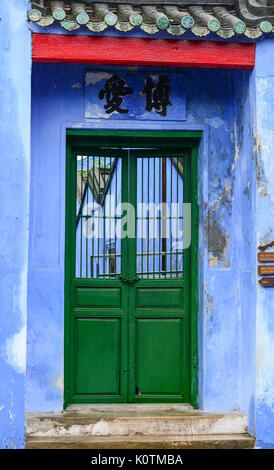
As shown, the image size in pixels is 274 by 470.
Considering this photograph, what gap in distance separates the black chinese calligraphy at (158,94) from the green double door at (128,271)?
36 cm

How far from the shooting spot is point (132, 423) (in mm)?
7188

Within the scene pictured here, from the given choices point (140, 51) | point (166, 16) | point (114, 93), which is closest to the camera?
point (166, 16)

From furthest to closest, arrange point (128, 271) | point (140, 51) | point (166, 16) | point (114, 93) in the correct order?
1. point (128, 271)
2. point (114, 93)
3. point (140, 51)
4. point (166, 16)

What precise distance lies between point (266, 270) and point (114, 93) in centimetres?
258

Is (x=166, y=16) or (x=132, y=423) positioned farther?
(x=132, y=423)

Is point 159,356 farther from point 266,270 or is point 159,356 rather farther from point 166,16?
point 166,16

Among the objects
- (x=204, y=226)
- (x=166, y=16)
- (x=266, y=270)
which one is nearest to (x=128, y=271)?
(x=204, y=226)

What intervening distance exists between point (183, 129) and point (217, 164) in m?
0.54

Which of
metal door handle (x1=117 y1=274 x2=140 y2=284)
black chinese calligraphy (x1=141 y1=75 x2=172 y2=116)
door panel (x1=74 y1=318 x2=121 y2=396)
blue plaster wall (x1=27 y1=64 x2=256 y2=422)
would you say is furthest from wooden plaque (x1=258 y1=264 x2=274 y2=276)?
black chinese calligraphy (x1=141 y1=75 x2=172 y2=116)

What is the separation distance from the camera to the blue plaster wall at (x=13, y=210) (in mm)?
6734

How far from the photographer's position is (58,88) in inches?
308

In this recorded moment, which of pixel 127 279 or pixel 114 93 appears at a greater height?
pixel 114 93

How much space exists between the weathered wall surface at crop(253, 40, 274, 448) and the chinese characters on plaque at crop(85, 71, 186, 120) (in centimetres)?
107

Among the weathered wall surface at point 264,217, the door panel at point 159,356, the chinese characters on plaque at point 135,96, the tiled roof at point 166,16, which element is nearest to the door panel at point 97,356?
the door panel at point 159,356
